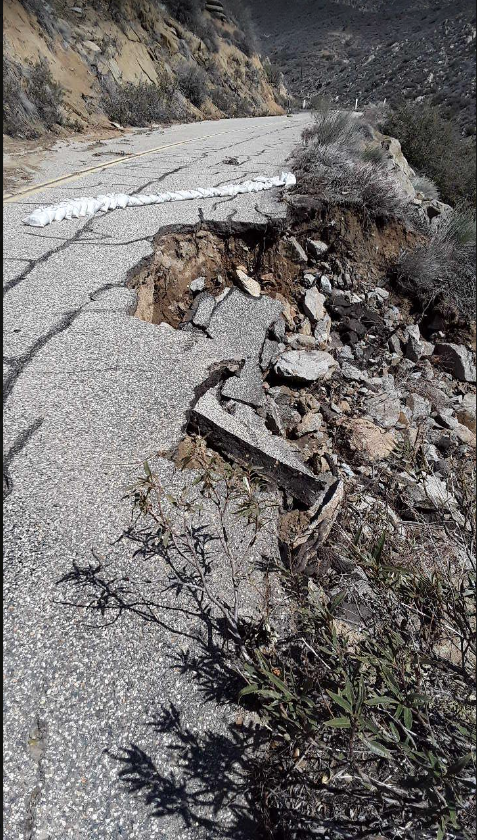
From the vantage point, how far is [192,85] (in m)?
15.7

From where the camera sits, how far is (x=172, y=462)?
2.34m

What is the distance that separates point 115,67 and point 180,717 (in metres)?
16.1

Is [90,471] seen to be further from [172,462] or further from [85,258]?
[85,258]

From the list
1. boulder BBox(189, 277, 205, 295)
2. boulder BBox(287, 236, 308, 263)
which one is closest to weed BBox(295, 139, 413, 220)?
boulder BBox(287, 236, 308, 263)

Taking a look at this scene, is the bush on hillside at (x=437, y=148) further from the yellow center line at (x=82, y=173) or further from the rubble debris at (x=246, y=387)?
the rubble debris at (x=246, y=387)

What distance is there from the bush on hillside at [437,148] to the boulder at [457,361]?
5.59 meters

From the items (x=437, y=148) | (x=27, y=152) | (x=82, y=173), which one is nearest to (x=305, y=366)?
(x=82, y=173)

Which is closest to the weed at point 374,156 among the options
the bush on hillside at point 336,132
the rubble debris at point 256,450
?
the bush on hillside at point 336,132

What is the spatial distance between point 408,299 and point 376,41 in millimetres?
20190

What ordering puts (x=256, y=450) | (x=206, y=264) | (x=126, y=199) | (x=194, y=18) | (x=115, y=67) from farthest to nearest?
(x=194, y=18), (x=115, y=67), (x=126, y=199), (x=206, y=264), (x=256, y=450)

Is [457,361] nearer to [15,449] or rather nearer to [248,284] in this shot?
[248,284]

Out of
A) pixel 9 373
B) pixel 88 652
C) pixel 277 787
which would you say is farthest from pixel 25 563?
pixel 9 373

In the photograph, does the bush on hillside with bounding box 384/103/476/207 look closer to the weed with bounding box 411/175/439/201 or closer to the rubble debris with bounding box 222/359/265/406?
the weed with bounding box 411/175/439/201

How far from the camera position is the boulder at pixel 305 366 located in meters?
4.06
